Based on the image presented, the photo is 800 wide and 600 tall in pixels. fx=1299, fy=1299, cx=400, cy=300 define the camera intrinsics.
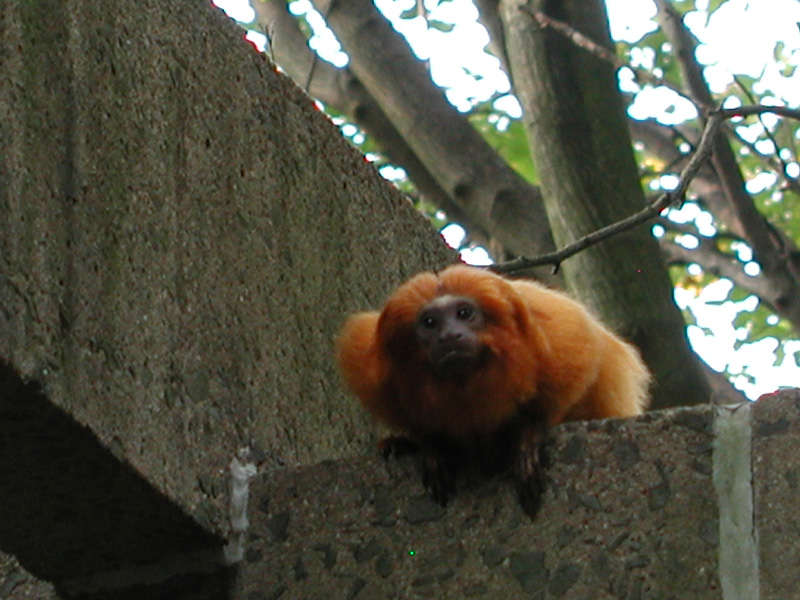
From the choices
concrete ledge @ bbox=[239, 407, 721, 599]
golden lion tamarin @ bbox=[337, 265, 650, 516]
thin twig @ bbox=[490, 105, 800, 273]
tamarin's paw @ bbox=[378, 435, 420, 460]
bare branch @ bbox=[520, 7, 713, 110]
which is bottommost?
concrete ledge @ bbox=[239, 407, 721, 599]

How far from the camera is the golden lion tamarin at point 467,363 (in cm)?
384

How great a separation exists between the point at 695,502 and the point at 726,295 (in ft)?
16.7

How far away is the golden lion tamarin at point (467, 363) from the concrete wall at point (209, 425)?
23cm

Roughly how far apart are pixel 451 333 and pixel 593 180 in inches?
68.5

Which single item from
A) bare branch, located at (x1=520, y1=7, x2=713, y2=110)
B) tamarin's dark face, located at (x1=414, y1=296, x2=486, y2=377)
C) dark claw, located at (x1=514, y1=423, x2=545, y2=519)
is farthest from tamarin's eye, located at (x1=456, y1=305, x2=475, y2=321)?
bare branch, located at (x1=520, y1=7, x2=713, y2=110)

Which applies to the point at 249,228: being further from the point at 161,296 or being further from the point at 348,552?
the point at 348,552

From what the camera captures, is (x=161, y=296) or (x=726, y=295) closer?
(x=161, y=296)

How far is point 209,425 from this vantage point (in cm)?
351

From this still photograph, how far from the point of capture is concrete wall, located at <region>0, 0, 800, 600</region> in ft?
9.66

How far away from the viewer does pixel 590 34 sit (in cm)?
576

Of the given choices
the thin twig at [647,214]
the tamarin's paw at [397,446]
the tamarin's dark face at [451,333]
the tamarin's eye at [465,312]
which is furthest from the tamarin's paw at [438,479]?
the thin twig at [647,214]

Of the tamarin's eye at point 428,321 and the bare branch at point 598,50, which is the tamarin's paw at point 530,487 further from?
the bare branch at point 598,50

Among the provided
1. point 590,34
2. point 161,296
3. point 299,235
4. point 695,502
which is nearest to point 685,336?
point 590,34

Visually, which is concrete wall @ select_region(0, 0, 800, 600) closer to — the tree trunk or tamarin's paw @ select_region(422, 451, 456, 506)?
tamarin's paw @ select_region(422, 451, 456, 506)
